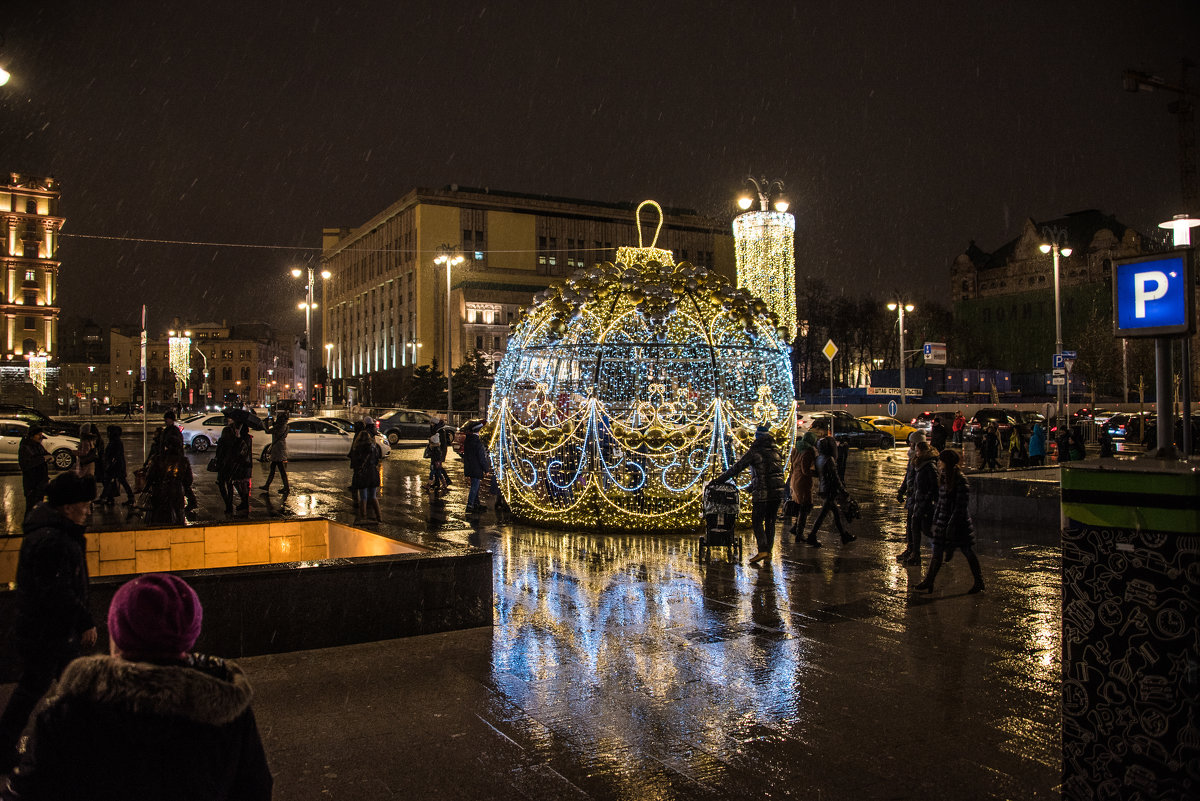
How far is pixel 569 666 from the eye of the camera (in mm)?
6512

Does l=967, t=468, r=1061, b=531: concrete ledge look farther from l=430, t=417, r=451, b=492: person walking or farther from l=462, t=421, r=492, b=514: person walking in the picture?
l=430, t=417, r=451, b=492: person walking

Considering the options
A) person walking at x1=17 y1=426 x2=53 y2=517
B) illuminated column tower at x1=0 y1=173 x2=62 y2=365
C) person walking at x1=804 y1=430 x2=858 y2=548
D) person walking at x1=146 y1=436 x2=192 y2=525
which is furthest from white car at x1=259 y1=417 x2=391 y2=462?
illuminated column tower at x1=0 y1=173 x2=62 y2=365

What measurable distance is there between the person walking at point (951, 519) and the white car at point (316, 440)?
21597 mm

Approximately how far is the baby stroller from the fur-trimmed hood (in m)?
8.78

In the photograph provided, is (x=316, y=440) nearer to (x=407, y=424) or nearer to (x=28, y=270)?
(x=407, y=424)

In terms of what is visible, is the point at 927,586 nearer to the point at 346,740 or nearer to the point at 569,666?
the point at 569,666

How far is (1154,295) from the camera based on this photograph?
3902 mm

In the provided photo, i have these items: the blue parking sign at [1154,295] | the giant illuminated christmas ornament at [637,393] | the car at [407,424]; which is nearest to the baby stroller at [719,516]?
the giant illuminated christmas ornament at [637,393]

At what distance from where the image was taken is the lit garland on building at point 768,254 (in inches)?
1037

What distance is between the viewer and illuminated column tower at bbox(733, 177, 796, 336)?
2625 centimetres

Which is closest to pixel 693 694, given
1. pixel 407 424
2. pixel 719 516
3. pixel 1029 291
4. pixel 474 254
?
pixel 719 516

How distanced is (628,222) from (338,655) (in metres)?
85.3

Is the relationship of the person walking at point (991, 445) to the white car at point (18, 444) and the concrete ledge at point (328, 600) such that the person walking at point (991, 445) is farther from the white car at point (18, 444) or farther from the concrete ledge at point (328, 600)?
the white car at point (18, 444)

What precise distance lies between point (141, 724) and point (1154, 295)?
4.13m
